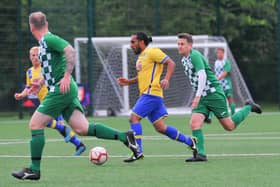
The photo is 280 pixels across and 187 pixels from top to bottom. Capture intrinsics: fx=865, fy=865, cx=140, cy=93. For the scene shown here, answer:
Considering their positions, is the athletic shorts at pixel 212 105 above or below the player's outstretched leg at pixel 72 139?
above

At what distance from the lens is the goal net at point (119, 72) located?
A: 982 inches

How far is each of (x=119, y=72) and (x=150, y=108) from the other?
43.1 feet

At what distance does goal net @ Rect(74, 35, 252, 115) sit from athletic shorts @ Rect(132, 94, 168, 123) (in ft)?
41.0

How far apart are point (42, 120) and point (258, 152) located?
13.5 feet

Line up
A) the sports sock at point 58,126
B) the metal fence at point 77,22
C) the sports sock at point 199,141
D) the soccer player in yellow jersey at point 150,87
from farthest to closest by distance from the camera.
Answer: the metal fence at point 77,22 → the sports sock at point 58,126 → the soccer player in yellow jersey at point 150,87 → the sports sock at point 199,141

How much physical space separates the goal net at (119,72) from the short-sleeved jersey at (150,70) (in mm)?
12433

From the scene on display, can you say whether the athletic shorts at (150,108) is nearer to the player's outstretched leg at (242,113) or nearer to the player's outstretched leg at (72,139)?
the player's outstretched leg at (242,113)

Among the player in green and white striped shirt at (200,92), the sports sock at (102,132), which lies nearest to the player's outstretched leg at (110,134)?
the sports sock at (102,132)

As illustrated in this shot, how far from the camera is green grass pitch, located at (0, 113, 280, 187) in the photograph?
916cm

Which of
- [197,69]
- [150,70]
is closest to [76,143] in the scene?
[150,70]

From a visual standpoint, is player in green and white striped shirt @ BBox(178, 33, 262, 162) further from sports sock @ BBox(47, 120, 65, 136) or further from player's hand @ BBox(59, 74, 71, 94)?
player's hand @ BBox(59, 74, 71, 94)

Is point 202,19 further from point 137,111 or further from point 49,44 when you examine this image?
point 49,44

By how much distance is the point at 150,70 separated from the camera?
→ 40.4ft

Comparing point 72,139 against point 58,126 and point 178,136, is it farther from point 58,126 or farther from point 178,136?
point 178,136
